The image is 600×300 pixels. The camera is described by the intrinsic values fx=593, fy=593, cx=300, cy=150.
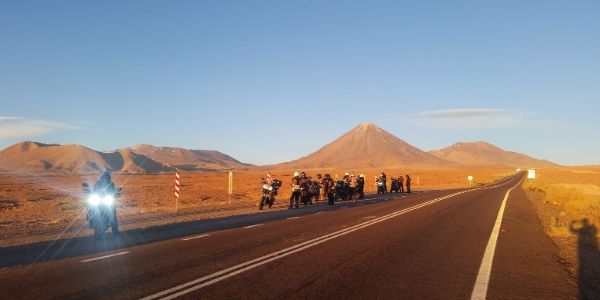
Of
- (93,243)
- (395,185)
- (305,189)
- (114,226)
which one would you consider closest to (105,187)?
(114,226)

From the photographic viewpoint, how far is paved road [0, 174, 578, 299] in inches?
334

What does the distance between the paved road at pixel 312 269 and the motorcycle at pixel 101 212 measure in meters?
2.18

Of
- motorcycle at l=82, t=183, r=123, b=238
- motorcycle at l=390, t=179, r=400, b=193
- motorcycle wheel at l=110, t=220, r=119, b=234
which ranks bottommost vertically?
motorcycle wheel at l=110, t=220, r=119, b=234

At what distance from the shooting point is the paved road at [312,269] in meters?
8.48

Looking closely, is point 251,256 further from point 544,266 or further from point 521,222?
point 521,222

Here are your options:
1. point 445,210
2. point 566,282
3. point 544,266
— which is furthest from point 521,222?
point 566,282

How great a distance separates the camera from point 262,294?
8.22m

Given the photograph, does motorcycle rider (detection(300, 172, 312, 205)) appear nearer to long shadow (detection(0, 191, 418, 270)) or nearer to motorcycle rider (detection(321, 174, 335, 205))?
motorcycle rider (detection(321, 174, 335, 205))

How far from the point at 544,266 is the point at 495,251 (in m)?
1.85

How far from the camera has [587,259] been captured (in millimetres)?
12812

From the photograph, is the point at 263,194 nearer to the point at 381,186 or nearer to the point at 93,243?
the point at 93,243

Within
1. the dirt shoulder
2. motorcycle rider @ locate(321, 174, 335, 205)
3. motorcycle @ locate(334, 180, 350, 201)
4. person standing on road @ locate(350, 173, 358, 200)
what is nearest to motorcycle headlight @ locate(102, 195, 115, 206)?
the dirt shoulder

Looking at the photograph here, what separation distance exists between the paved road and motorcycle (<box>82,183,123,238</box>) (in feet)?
7.16

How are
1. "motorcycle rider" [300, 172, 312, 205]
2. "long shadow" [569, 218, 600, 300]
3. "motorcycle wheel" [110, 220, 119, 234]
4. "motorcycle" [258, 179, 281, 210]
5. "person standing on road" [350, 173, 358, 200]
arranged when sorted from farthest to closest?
"person standing on road" [350, 173, 358, 200] < "motorcycle rider" [300, 172, 312, 205] < "motorcycle" [258, 179, 281, 210] < "motorcycle wheel" [110, 220, 119, 234] < "long shadow" [569, 218, 600, 300]
